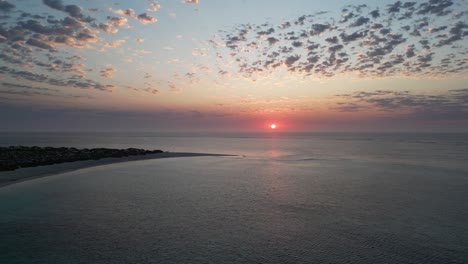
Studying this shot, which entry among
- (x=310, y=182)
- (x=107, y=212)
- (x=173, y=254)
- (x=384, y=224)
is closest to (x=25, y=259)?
(x=173, y=254)

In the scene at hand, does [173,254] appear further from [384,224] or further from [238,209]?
[384,224]

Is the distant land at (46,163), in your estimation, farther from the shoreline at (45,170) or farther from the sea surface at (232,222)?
the sea surface at (232,222)

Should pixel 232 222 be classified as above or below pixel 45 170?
below

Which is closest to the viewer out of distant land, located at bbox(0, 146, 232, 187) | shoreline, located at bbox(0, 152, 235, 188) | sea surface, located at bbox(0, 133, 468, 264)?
sea surface, located at bbox(0, 133, 468, 264)

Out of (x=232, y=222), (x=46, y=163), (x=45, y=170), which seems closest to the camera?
(x=232, y=222)

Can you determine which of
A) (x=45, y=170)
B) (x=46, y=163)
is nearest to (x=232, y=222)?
(x=45, y=170)

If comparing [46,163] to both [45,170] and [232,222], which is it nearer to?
[45,170]

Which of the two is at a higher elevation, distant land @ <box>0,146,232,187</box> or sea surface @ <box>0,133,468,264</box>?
distant land @ <box>0,146,232,187</box>

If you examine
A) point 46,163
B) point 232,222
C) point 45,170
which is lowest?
point 232,222

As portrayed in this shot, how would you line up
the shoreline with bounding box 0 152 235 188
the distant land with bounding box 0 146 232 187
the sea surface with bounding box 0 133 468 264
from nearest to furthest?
the sea surface with bounding box 0 133 468 264 < the shoreline with bounding box 0 152 235 188 < the distant land with bounding box 0 146 232 187

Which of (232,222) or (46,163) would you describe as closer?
(232,222)

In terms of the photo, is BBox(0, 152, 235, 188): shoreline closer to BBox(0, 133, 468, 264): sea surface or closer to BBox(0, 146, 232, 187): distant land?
BBox(0, 146, 232, 187): distant land

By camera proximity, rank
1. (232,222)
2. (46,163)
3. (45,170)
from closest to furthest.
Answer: (232,222)
(45,170)
(46,163)

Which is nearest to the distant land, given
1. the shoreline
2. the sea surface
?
the shoreline
